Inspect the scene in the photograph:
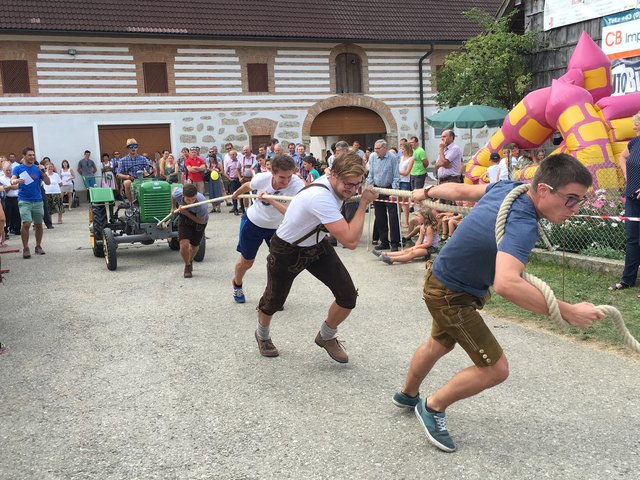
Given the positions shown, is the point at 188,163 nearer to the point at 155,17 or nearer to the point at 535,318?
the point at 155,17

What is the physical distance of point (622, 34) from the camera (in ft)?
46.2

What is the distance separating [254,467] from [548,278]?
5.46 m

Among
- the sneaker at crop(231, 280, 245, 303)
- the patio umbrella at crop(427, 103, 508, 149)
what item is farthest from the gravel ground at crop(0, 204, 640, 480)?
the patio umbrella at crop(427, 103, 508, 149)

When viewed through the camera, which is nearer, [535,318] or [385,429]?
[385,429]

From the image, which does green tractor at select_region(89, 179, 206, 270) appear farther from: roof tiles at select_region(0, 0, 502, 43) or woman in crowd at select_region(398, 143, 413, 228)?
roof tiles at select_region(0, 0, 502, 43)

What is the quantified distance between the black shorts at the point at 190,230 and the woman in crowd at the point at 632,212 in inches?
210

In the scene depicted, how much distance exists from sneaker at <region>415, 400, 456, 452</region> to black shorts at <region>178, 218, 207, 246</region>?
19.5ft

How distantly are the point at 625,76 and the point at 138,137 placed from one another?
53.9 ft

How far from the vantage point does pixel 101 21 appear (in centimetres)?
2330

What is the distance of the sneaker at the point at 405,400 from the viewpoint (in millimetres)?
4262

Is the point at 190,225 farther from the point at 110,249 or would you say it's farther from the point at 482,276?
the point at 482,276

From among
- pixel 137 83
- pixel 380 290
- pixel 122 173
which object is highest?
pixel 137 83

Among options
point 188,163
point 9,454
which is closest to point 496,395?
point 9,454

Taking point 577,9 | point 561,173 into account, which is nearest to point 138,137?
point 577,9
